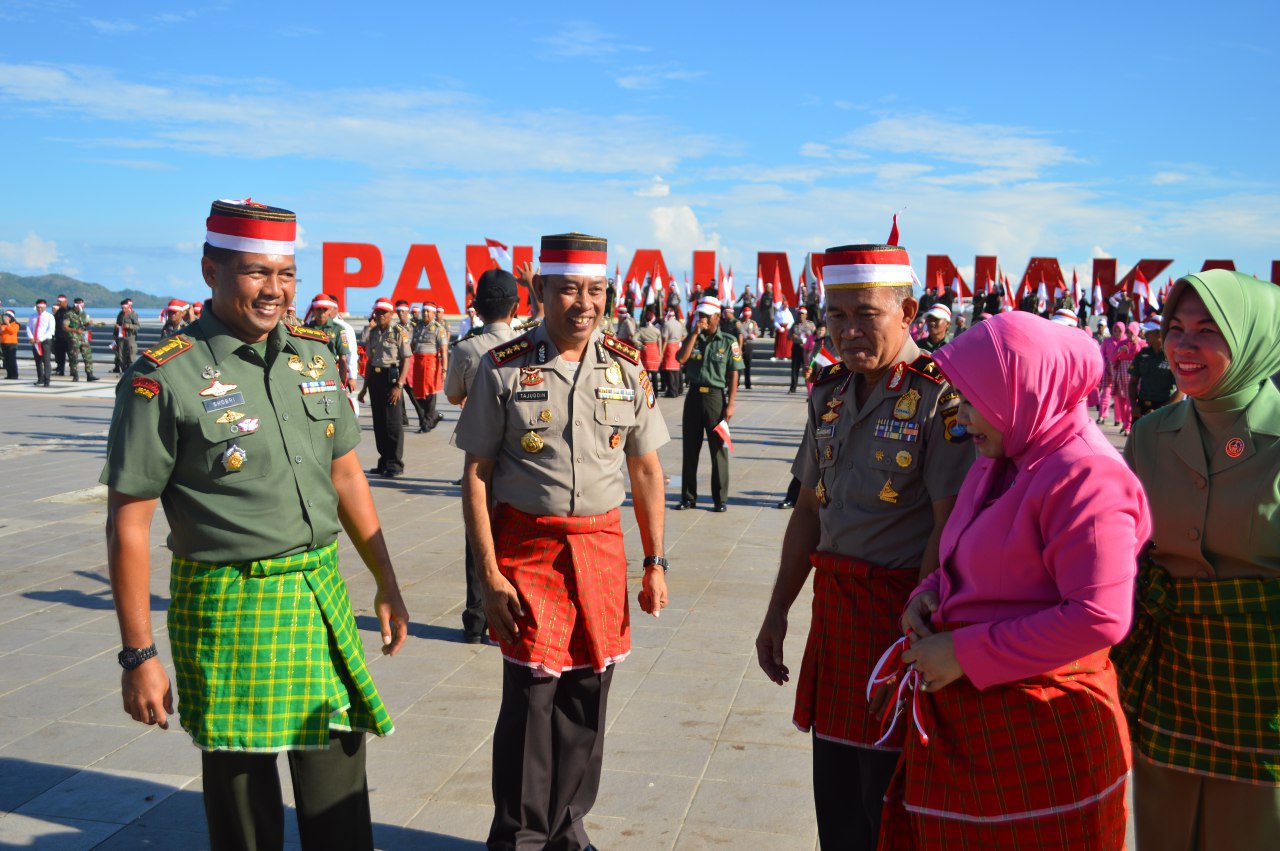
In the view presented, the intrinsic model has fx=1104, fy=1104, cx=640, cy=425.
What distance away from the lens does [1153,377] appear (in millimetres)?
11703

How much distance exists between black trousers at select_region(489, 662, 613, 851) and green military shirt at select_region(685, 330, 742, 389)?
7.54 m

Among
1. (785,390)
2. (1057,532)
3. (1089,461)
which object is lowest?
(785,390)

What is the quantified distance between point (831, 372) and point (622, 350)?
0.86m

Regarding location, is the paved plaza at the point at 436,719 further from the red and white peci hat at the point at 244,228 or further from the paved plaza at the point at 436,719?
the red and white peci hat at the point at 244,228

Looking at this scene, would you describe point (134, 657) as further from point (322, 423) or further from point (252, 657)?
point (322, 423)

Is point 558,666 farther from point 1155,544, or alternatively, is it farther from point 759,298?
point 759,298

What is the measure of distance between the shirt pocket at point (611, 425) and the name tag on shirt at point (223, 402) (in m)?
1.23

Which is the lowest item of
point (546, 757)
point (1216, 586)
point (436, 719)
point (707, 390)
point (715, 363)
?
point (436, 719)

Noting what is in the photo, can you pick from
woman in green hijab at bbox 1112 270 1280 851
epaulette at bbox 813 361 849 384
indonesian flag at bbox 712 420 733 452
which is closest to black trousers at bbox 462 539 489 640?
epaulette at bbox 813 361 849 384

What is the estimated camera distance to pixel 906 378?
3154 millimetres

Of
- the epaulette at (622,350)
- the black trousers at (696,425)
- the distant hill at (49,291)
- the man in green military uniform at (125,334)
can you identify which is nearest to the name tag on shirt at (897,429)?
the epaulette at (622,350)

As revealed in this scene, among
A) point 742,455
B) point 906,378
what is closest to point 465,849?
point 906,378

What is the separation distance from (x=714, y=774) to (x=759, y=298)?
33357 millimetres

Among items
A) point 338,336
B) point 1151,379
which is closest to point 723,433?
point 1151,379
